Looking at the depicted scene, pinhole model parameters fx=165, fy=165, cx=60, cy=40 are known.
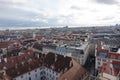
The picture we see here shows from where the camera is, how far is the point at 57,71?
6303cm

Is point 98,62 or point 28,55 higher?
point 28,55

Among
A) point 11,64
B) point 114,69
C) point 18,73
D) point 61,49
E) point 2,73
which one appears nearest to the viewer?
point 114,69

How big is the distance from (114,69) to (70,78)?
14115 millimetres

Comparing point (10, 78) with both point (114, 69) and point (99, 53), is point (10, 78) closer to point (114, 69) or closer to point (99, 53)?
point (114, 69)

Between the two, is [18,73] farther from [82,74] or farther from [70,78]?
[82,74]

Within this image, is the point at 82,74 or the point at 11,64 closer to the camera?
the point at 82,74

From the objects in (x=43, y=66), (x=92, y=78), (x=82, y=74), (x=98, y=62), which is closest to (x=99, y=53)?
(x=98, y=62)

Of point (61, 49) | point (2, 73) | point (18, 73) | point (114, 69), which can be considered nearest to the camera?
point (114, 69)

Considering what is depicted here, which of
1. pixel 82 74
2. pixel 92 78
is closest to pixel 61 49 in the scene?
pixel 92 78

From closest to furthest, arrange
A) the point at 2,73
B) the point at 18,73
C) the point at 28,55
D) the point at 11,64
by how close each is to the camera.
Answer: the point at 2,73 < the point at 18,73 < the point at 11,64 < the point at 28,55

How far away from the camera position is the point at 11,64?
217 ft

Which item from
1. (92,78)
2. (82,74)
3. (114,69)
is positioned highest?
(114,69)

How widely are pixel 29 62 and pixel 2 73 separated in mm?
14033

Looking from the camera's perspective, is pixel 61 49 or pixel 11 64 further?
pixel 61 49
